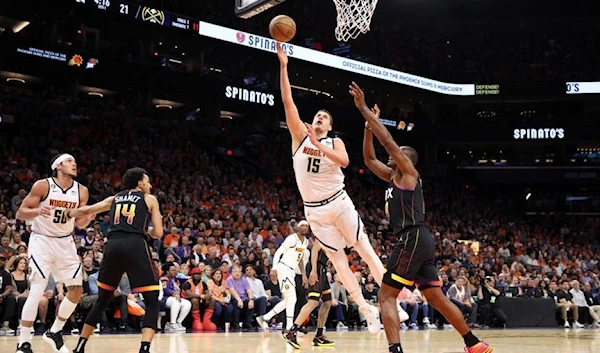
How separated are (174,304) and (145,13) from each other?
46.8 ft

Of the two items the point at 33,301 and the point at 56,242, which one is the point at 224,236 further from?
the point at 33,301

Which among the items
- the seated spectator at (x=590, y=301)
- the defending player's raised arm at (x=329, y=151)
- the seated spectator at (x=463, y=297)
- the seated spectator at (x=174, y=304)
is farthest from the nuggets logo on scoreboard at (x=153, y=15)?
the defending player's raised arm at (x=329, y=151)

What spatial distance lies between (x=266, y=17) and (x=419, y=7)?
11373mm

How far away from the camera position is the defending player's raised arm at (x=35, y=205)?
813 cm

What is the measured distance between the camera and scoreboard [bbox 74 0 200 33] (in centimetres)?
2436

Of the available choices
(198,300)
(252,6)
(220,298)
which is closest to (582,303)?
(220,298)

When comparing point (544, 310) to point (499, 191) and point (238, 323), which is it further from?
point (499, 191)

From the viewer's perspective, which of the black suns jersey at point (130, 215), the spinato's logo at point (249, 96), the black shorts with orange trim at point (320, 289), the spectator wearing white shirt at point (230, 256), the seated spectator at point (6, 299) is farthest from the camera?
the spinato's logo at point (249, 96)

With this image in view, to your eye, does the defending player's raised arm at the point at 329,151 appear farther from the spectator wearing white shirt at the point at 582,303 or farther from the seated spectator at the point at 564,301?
the spectator wearing white shirt at the point at 582,303

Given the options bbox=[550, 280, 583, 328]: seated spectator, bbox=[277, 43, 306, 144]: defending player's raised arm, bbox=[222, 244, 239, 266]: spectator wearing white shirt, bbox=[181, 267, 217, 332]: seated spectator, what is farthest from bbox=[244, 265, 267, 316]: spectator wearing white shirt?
bbox=[550, 280, 583, 328]: seated spectator

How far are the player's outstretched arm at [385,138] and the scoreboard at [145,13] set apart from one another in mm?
18791

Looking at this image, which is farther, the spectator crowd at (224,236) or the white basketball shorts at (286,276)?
the spectator crowd at (224,236)

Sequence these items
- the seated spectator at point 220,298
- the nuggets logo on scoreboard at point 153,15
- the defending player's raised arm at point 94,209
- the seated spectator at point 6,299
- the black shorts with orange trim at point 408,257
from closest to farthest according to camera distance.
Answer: the black shorts with orange trim at point 408,257 → the defending player's raised arm at point 94,209 → the seated spectator at point 6,299 → the seated spectator at point 220,298 → the nuggets logo on scoreboard at point 153,15

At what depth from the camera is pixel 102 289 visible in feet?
25.0
